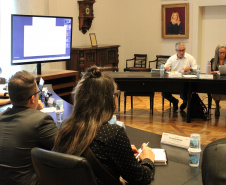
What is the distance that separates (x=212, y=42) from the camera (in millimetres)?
9344

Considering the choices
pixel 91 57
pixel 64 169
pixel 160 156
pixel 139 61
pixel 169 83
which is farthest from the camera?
pixel 139 61

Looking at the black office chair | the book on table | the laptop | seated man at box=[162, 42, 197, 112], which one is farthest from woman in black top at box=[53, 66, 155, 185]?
the black office chair

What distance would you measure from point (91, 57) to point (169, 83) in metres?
2.73

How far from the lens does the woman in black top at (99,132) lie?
1.83 metres

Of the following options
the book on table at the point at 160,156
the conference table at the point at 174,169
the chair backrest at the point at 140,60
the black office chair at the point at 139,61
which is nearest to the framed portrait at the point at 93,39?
the black office chair at the point at 139,61

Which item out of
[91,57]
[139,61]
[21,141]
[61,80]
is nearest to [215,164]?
[21,141]

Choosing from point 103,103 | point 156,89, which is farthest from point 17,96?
point 156,89

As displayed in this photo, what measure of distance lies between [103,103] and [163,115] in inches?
200

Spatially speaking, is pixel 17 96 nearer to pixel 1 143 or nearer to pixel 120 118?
pixel 1 143

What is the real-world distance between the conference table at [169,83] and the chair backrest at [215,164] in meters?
4.82

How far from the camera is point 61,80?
21.8 feet

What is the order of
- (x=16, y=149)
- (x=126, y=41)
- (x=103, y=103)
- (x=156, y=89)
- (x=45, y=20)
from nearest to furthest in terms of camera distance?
(x=103, y=103) → (x=16, y=149) → (x=45, y=20) → (x=156, y=89) → (x=126, y=41)

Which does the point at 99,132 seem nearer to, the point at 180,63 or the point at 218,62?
the point at 218,62

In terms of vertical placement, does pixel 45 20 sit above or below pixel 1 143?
above
